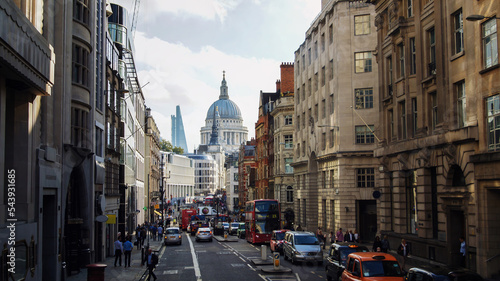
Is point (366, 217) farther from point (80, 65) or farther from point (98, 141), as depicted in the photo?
point (80, 65)

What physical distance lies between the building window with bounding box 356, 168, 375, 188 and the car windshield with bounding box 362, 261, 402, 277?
30.2 meters

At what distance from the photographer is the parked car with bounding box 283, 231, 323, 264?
3341 centimetres

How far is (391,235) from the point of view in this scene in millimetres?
36062

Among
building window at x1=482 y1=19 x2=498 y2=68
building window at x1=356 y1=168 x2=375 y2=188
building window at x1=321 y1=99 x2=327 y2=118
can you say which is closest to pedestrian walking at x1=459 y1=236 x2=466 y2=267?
building window at x1=482 y1=19 x2=498 y2=68

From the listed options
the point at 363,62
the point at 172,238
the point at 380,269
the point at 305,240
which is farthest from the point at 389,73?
the point at 172,238

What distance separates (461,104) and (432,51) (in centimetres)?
447

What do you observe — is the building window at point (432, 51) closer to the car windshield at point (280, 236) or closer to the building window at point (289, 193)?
the car windshield at point (280, 236)

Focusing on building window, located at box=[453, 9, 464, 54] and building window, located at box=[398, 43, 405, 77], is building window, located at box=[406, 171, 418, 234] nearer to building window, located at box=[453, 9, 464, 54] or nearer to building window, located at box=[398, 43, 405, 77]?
building window, located at box=[398, 43, 405, 77]

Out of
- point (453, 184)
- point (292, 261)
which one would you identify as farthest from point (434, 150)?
point (292, 261)

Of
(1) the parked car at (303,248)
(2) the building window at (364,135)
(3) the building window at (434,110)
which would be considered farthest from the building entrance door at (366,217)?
(3) the building window at (434,110)

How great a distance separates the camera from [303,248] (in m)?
34.1

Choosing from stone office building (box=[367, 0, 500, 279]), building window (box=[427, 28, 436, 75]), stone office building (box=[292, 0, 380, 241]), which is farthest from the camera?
stone office building (box=[292, 0, 380, 241])

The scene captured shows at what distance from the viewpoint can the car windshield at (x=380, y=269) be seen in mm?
19938

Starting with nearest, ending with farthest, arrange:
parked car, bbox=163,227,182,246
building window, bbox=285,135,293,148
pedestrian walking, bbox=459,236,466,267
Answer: pedestrian walking, bbox=459,236,466,267 < parked car, bbox=163,227,182,246 < building window, bbox=285,135,293,148
